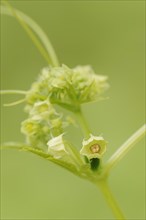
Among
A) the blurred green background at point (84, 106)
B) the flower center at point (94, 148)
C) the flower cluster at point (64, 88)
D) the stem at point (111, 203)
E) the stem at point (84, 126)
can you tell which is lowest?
the stem at point (111, 203)

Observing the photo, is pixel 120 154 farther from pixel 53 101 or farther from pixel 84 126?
pixel 53 101

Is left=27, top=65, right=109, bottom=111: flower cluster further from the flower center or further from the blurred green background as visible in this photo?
the blurred green background

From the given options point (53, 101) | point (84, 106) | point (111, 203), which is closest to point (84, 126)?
point (53, 101)

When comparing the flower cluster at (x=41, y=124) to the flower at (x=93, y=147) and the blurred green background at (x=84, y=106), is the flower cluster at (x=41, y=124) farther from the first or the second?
the blurred green background at (x=84, y=106)

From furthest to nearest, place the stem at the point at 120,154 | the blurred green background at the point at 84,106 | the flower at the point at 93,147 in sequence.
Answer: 1. the blurred green background at the point at 84,106
2. the stem at the point at 120,154
3. the flower at the point at 93,147

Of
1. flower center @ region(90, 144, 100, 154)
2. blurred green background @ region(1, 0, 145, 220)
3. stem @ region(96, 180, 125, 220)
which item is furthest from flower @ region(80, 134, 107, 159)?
blurred green background @ region(1, 0, 145, 220)

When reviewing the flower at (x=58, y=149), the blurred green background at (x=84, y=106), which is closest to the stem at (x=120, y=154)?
the flower at (x=58, y=149)
